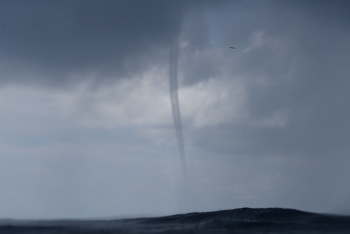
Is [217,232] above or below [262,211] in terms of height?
below

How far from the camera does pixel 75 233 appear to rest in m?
55.2

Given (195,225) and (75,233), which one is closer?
(75,233)

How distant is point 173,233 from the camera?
51.6 metres

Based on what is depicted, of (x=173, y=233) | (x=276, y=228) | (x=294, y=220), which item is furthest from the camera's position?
(x=294, y=220)

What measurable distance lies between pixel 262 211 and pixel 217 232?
91.7ft

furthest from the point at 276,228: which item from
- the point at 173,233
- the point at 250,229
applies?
the point at 173,233

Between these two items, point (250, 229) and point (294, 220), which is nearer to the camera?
point (250, 229)

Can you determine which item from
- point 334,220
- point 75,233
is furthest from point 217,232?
point 334,220

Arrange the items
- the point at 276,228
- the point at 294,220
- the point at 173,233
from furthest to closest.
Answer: the point at 294,220 → the point at 276,228 → the point at 173,233

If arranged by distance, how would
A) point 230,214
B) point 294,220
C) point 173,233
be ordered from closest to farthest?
1. point 173,233
2. point 294,220
3. point 230,214

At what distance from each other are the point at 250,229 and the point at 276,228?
3437mm

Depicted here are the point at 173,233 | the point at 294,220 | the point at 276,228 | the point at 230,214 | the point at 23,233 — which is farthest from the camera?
the point at 230,214

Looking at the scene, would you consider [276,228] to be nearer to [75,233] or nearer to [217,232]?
[217,232]

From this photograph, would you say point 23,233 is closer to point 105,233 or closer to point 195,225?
point 105,233
